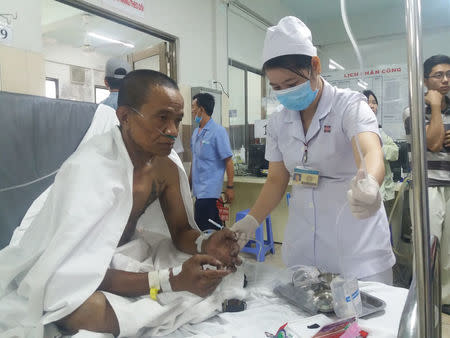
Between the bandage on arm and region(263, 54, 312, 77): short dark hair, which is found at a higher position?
region(263, 54, 312, 77): short dark hair

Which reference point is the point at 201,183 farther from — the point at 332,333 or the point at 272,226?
the point at 332,333

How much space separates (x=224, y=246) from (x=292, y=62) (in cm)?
69

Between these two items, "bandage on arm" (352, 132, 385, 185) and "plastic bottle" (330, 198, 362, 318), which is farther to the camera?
"bandage on arm" (352, 132, 385, 185)

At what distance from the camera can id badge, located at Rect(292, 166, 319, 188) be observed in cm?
128

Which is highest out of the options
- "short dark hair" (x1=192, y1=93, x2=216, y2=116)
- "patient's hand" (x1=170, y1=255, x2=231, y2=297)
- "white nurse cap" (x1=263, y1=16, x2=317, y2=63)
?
"short dark hair" (x1=192, y1=93, x2=216, y2=116)

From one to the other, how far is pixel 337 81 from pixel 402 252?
9.53ft

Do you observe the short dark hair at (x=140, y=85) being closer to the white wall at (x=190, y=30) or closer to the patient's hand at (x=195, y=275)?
the patient's hand at (x=195, y=275)

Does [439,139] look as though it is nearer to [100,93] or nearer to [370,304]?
[370,304]

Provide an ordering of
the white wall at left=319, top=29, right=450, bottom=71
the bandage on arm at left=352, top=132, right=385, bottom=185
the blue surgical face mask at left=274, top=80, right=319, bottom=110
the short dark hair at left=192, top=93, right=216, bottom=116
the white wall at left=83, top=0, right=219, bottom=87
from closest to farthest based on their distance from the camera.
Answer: the bandage on arm at left=352, top=132, right=385, bottom=185, the blue surgical face mask at left=274, top=80, right=319, bottom=110, the short dark hair at left=192, top=93, right=216, bottom=116, the white wall at left=83, top=0, right=219, bottom=87, the white wall at left=319, top=29, right=450, bottom=71

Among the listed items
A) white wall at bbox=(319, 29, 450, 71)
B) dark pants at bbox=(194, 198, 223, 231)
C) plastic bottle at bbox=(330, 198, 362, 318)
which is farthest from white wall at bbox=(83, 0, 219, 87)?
plastic bottle at bbox=(330, 198, 362, 318)

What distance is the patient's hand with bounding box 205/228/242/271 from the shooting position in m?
1.12

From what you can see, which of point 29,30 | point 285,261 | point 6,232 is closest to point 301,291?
point 285,261

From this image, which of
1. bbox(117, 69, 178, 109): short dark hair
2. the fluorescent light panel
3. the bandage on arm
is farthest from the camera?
the fluorescent light panel

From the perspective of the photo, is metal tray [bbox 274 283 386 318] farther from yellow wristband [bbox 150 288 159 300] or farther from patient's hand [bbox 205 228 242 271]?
yellow wristband [bbox 150 288 159 300]
